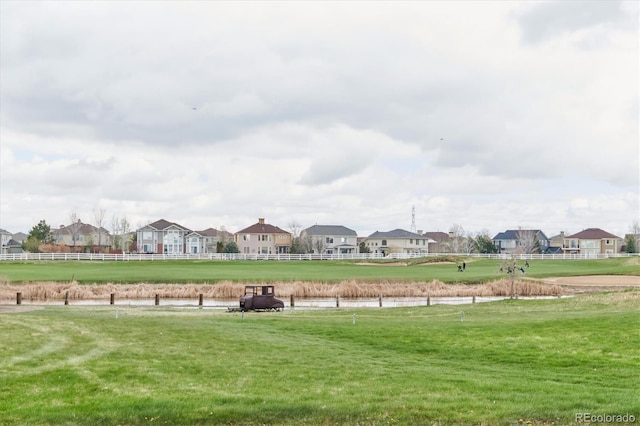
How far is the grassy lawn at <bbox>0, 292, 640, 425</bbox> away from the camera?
12391 mm

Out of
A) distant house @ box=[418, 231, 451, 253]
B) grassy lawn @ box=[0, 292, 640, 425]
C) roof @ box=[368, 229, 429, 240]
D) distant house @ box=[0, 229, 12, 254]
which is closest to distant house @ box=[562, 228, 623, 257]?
distant house @ box=[418, 231, 451, 253]

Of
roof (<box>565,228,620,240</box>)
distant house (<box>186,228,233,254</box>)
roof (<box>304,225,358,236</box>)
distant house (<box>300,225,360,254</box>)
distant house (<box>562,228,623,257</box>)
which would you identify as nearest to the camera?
distant house (<box>186,228,233,254</box>)

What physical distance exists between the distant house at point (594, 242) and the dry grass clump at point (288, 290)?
337 feet

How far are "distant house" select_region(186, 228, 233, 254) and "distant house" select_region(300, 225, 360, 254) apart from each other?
1936 centimetres

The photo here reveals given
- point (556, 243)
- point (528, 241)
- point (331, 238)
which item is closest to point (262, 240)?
point (331, 238)

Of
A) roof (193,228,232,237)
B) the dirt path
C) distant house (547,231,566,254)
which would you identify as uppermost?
roof (193,228,232,237)

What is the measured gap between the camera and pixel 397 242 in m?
153

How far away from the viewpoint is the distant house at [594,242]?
154 m

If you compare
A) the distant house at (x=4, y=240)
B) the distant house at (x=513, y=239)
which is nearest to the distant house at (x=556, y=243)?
the distant house at (x=513, y=239)

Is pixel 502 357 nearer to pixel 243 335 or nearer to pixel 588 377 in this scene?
pixel 588 377

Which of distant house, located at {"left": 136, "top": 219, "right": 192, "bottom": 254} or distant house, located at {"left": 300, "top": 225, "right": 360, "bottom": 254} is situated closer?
distant house, located at {"left": 136, "top": 219, "right": 192, "bottom": 254}

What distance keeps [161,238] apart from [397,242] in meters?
50.4

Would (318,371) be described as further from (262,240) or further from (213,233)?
(213,233)

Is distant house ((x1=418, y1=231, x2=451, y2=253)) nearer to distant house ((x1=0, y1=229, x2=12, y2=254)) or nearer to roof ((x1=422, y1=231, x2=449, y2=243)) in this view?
roof ((x1=422, y1=231, x2=449, y2=243))
